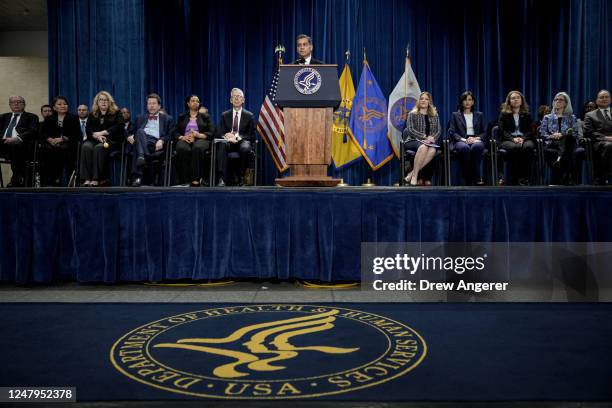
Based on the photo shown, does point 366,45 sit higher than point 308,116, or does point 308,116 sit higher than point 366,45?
point 366,45

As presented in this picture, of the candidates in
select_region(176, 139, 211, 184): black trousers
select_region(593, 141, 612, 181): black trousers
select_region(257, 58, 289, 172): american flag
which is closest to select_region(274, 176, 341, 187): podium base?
select_region(176, 139, 211, 184): black trousers

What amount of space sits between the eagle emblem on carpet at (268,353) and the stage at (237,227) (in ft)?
2.66

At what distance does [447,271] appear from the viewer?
11.2 ft

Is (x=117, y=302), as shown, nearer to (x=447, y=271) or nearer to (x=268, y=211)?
(x=268, y=211)

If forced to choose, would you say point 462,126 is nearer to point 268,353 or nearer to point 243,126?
point 243,126

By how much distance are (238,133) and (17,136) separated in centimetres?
237

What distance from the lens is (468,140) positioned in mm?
5000

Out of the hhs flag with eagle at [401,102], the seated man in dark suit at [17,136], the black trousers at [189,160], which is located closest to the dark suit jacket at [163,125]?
the black trousers at [189,160]

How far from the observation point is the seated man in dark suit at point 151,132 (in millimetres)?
5051

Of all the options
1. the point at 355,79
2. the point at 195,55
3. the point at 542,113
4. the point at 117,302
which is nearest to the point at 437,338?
the point at 117,302

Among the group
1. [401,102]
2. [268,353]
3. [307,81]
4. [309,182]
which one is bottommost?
[268,353]

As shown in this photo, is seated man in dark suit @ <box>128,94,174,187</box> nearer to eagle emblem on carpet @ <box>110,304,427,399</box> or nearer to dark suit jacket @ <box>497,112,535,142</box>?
eagle emblem on carpet @ <box>110,304,427,399</box>

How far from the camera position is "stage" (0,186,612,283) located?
349 cm

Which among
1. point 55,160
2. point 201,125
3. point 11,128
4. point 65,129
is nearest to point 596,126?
point 201,125
